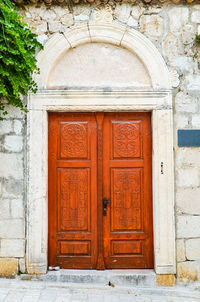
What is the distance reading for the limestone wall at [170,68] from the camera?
3.89 metres

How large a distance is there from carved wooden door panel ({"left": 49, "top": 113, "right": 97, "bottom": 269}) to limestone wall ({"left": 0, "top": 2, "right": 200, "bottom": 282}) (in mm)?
404

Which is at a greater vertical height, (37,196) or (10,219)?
(37,196)

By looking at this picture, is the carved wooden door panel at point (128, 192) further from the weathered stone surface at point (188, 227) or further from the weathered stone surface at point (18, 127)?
the weathered stone surface at point (18, 127)

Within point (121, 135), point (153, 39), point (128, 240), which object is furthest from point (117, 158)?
point (153, 39)

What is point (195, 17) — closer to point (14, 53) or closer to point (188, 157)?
point (188, 157)

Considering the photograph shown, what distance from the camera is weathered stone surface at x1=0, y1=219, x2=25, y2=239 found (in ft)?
12.7

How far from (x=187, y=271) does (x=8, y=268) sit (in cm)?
230

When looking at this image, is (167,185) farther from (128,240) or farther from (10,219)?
(10,219)

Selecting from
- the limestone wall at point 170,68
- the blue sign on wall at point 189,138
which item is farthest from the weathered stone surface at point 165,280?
the blue sign on wall at point 189,138

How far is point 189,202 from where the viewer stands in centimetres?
388

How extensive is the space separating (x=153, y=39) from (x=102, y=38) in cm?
67

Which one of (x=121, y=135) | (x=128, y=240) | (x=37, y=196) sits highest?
(x=121, y=135)

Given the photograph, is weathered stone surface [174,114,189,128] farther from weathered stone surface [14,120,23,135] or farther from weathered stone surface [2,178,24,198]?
weathered stone surface [2,178,24,198]

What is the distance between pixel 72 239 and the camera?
402cm
